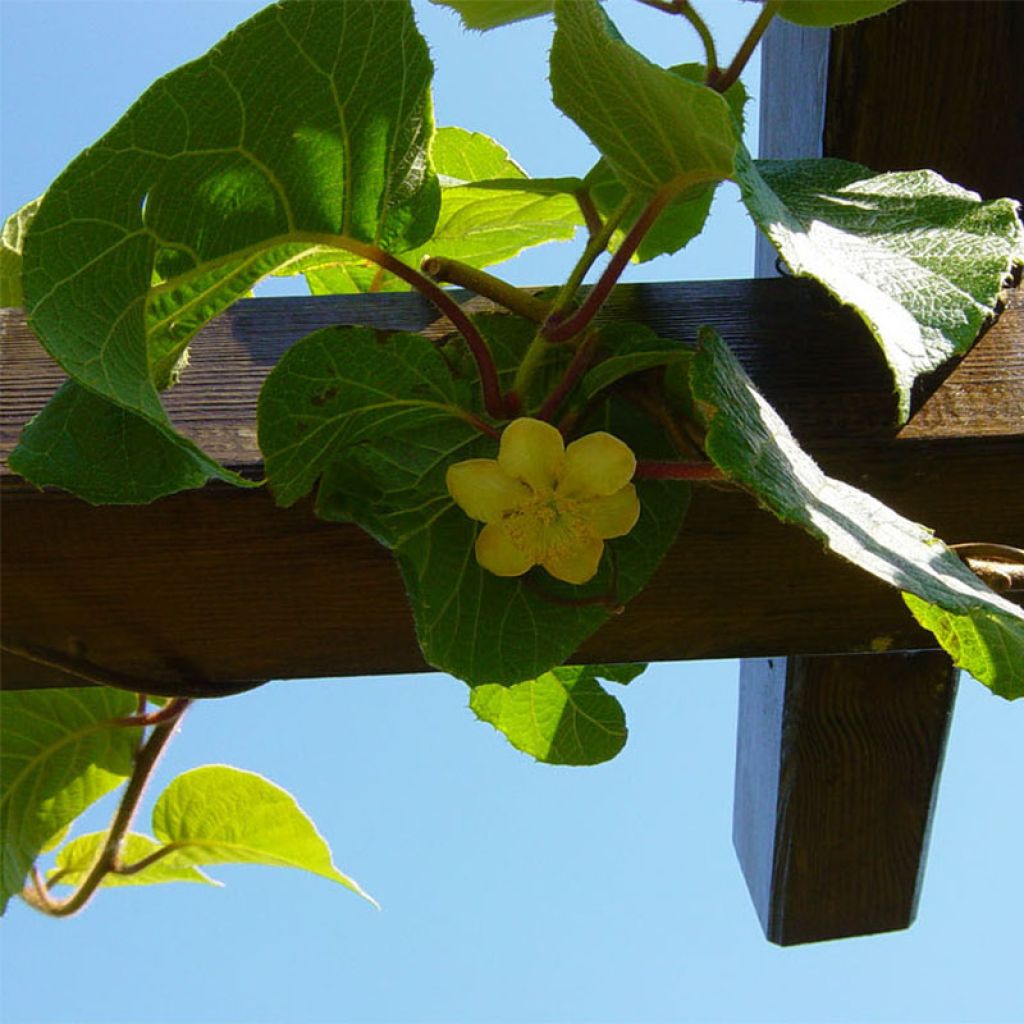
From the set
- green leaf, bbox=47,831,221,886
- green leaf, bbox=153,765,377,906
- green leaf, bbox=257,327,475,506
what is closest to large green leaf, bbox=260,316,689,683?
green leaf, bbox=257,327,475,506

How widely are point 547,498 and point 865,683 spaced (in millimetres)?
474

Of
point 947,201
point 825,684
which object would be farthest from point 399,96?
point 825,684

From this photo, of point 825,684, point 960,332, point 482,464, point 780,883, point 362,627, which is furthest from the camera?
point 780,883

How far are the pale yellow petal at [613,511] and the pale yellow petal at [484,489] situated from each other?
0.03 metres

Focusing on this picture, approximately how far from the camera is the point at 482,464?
0.55m

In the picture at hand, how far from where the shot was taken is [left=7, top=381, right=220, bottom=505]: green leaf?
1.70ft

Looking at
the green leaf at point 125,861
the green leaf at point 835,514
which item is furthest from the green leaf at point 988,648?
the green leaf at point 125,861

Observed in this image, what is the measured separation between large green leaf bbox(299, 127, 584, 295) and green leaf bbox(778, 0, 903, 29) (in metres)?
0.17

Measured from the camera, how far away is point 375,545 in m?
0.64

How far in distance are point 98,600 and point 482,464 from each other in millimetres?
238

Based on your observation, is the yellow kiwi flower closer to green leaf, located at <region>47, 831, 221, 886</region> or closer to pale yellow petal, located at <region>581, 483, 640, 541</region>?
pale yellow petal, located at <region>581, 483, 640, 541</region>

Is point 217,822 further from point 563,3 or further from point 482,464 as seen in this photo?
point 563,3

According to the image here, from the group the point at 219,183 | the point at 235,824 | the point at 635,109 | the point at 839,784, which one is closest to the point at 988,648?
the point at 635,109

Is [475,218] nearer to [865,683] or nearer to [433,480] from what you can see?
[433,480]
